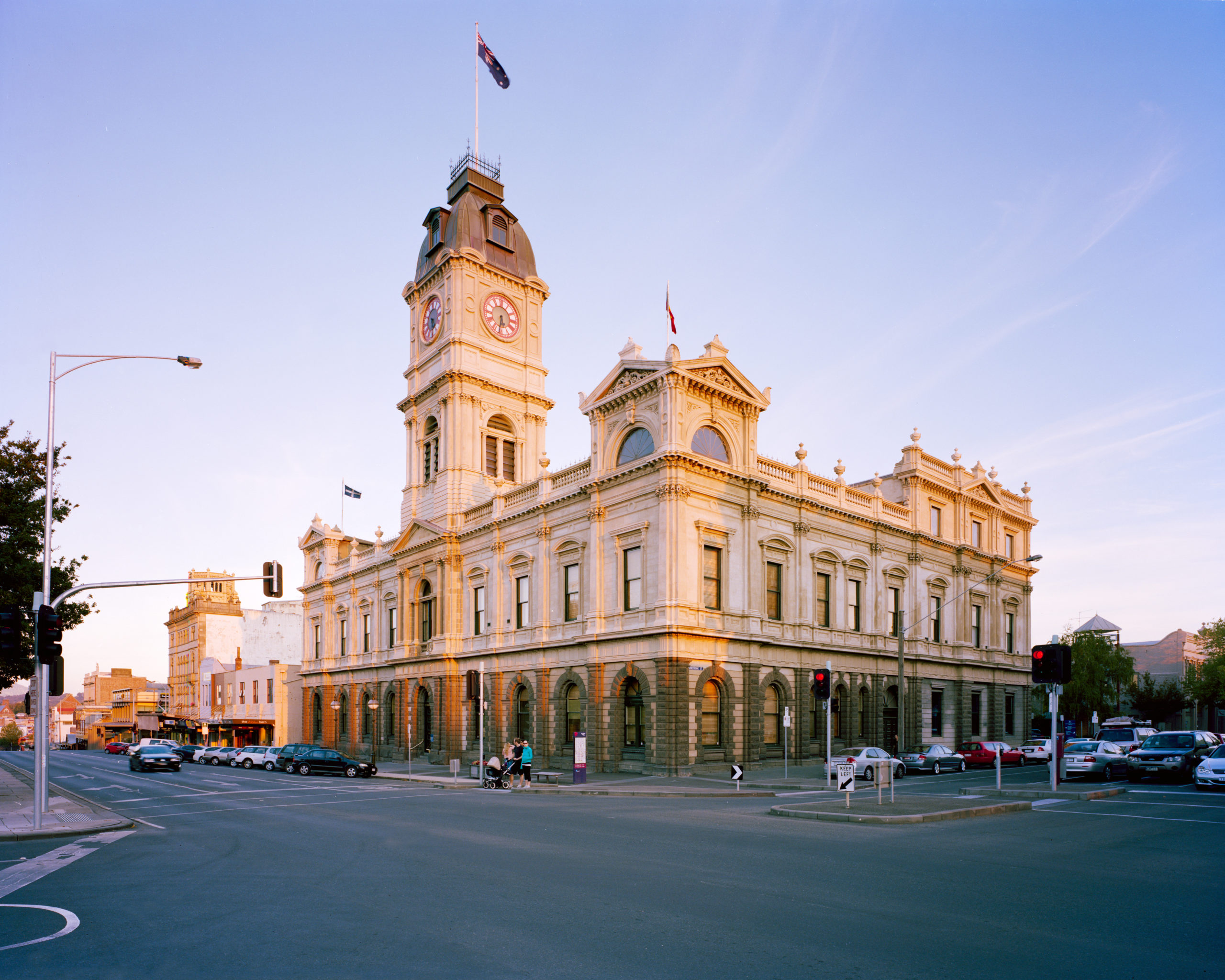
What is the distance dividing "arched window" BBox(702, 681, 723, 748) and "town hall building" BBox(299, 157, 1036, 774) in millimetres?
96

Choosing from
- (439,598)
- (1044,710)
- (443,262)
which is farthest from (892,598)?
(1044,710)

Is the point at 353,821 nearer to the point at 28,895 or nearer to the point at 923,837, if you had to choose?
the point at 28,895

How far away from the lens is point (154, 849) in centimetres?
1612

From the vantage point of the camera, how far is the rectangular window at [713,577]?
38.0 metres

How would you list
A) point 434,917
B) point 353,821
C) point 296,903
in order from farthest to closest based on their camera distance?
point 353,821 < point 296,903 < point 434,917

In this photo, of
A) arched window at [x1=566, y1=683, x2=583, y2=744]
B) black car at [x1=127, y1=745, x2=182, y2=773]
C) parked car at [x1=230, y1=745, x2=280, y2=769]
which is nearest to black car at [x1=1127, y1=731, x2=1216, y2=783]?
arched window at [x1=566, y1=683, x2=583, y2=744]

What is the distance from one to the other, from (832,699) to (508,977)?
38.8 metres

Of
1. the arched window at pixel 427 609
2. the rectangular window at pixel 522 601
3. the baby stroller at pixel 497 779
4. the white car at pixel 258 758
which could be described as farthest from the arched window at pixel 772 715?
the white car at pixel 258 758

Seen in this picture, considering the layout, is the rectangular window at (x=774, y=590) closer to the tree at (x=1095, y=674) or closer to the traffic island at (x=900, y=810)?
the traffic island at (x=900, y=810)

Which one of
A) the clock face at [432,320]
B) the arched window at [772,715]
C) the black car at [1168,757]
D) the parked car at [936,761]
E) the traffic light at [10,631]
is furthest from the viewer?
the clock face at [432,320]

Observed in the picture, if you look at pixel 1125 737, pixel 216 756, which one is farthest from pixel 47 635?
pixel 216 756

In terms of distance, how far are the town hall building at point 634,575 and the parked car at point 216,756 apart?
8.05 metres

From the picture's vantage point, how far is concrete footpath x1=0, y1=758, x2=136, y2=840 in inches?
714

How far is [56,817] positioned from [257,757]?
31.5 metres
